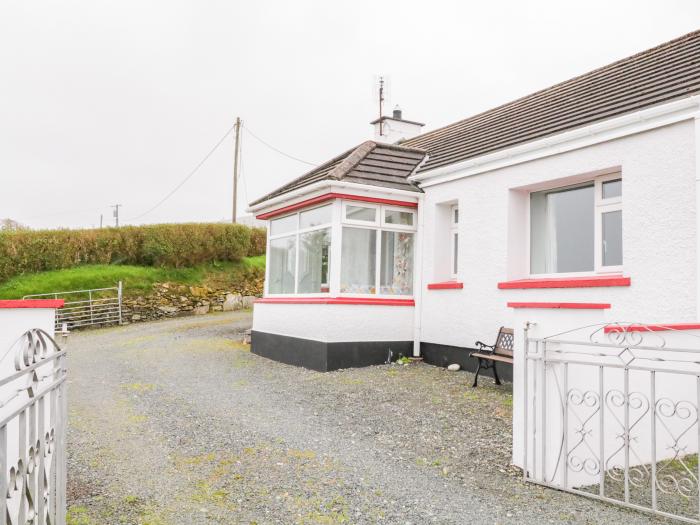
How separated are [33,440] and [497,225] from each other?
779 cm

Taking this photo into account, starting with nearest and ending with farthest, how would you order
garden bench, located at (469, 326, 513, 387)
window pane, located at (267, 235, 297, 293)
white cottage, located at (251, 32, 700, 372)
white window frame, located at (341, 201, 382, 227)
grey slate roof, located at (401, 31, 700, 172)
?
white cottage, located at (251, 32, 700, 372)
grey slate roof, located at (401, 31, 700, 172)
garden bench, located at (469, 326, 513, 387)
white window frame, located at (341, 201, 382, 227)
window pane, located at (267, 235, 297, 293)

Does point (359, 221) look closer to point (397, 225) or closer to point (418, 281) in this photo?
point (397, 225)

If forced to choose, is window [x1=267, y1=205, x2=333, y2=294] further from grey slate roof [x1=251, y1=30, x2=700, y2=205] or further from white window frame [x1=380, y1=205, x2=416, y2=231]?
white window frame [x1=380, y1=205, x2=416, y2=231]

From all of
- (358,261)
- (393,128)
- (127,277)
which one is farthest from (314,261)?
(127,277)

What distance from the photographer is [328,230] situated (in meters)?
10.2

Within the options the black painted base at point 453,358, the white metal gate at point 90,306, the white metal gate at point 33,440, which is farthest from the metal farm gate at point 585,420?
the white metal gate at point 90,306

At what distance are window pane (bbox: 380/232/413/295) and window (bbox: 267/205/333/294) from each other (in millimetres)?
1151

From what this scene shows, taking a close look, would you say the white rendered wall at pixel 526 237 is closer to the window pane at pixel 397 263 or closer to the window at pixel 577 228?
the window at pixel 577 228

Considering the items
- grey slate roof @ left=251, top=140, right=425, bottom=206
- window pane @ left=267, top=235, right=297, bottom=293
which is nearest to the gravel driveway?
window pane @ left=267, top=235, right=297, bottom=293

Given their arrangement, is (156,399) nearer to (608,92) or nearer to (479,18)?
(608,92)

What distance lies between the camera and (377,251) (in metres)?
10.3

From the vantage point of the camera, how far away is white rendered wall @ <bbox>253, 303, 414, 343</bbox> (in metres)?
9.73

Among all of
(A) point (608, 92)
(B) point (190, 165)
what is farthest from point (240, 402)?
(B) point (190, 165)

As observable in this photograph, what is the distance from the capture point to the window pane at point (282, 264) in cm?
1143
